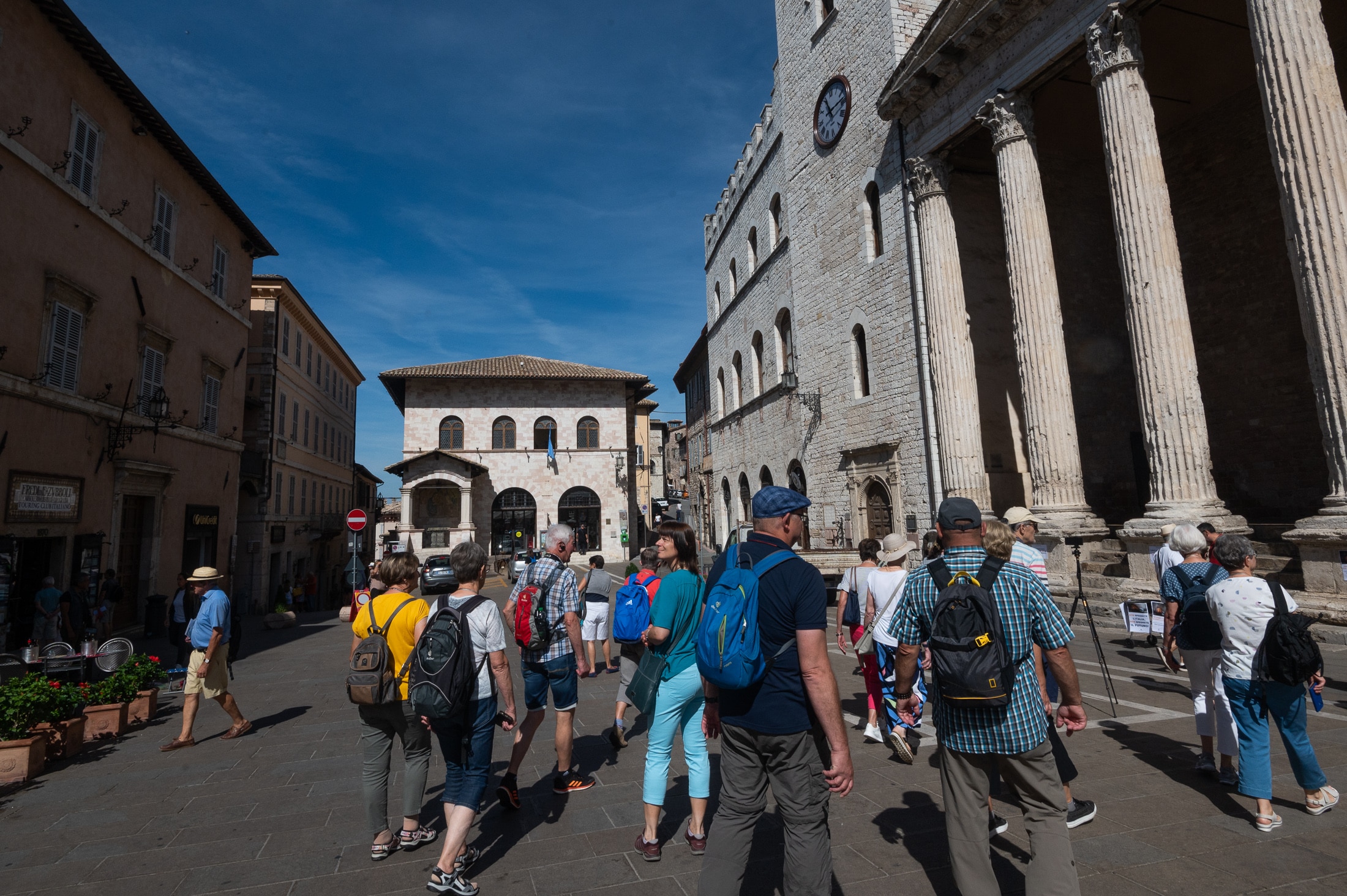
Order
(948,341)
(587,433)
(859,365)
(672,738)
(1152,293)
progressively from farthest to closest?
(587,433) < (859,365) < (948,341) < (1152,293) < (672,738)

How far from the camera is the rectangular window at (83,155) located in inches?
520

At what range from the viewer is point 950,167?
56.7 feet

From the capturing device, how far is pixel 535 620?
4766 millimetres

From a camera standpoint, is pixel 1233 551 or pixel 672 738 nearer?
pixel 672 738

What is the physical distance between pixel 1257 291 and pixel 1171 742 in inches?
650

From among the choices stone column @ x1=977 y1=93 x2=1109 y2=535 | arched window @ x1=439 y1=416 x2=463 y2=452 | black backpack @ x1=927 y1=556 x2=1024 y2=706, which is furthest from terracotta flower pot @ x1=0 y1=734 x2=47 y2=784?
arched window @ x1=439 y1=416 x2=463 y2=452

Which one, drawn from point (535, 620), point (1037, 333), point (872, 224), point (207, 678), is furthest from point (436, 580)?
point (535, 620)

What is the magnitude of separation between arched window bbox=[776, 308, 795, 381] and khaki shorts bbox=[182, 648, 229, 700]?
2008 cm

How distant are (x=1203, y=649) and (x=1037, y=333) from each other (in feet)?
36.1

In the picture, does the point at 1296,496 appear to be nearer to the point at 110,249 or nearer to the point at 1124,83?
the point at 1124,83

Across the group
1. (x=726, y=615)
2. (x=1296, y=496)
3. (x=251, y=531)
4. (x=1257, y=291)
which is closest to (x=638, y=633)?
(x=726, y=615)

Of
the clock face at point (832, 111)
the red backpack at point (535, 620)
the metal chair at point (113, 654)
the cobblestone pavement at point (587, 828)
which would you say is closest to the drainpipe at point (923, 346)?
the clock face at point (832, 111)

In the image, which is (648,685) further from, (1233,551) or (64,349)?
(64,349)

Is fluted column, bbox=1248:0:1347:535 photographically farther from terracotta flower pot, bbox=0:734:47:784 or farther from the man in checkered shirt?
terracotta flower pot, bbox=0:734:47:784
